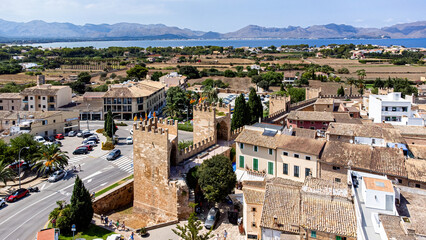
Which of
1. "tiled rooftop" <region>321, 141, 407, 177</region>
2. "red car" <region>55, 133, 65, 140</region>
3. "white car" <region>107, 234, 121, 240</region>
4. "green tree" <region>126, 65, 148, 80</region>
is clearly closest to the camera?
"white car" <region>107, 234, 121, 240</region>

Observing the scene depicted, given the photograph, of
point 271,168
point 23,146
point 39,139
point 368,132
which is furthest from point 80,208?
point 368,132

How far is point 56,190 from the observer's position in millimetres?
35156

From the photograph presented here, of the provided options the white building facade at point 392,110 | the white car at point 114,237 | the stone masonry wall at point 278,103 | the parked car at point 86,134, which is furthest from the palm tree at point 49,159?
the white building facade at point 392,110

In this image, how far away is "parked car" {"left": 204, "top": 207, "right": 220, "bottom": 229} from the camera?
90.4 feet

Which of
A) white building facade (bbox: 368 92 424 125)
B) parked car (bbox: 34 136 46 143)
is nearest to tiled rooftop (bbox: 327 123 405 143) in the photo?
white building facade (bbox: 368 92 424 125)

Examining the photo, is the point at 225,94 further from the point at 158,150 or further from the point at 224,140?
the point at 158,150

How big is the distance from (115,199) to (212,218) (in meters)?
10.6

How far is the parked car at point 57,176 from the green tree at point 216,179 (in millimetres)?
17736

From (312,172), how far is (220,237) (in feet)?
34.1

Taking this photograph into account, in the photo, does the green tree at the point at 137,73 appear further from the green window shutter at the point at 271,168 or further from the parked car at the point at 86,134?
the green window shutter at the point at 271,168

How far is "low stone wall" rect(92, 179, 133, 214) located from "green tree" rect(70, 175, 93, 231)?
279 cm

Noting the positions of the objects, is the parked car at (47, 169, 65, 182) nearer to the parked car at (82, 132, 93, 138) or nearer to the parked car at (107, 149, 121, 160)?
the parked car at (107, 149, 121, 160)

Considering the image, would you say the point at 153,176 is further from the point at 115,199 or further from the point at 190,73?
the point at 190,73

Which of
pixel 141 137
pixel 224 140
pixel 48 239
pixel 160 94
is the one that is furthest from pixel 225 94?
pixel 48 239
